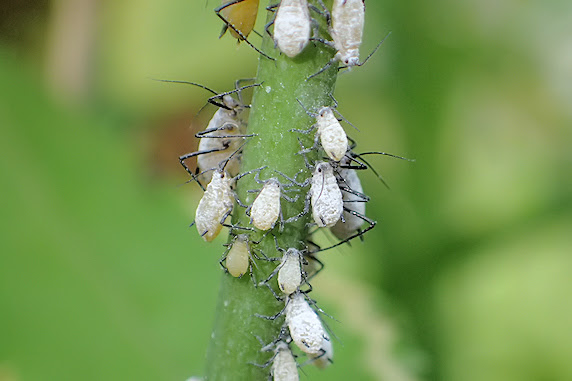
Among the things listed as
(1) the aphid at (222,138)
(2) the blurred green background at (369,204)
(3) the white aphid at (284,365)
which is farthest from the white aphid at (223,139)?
(2) the blurred green background at (369,204)

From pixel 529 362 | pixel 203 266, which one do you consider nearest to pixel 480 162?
pixel 529 362

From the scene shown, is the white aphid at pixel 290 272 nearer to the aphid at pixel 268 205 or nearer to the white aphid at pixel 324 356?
the aphid at pixel 268 205

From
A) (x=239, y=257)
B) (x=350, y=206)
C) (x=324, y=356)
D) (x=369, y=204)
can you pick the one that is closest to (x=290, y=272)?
(x=239, y=257)

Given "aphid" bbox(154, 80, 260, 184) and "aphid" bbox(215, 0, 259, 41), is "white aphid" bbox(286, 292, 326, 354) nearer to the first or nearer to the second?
"aphid" bbox(154, 80, 260, 184)

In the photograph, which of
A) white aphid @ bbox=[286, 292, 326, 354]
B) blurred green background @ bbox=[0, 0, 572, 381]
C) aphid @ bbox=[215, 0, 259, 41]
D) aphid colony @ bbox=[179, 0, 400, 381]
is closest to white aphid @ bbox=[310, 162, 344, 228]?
aphid colony @ bbox=[179, 0, 400, 381]

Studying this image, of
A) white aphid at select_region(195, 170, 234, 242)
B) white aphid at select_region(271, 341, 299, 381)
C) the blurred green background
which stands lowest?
white aphid at select_region(271, 341, 299, 381)

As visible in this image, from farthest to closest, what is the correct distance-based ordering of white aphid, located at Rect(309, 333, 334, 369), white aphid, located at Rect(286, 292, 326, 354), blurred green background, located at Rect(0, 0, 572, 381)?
blurred green background, located at Rect(0, 0, 572, 381) → white aphid, located at Rect(309, 333, 334, 369) → white aphid, located at Rect(286, 292, 326, 354)

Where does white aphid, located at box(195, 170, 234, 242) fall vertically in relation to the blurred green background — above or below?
below
